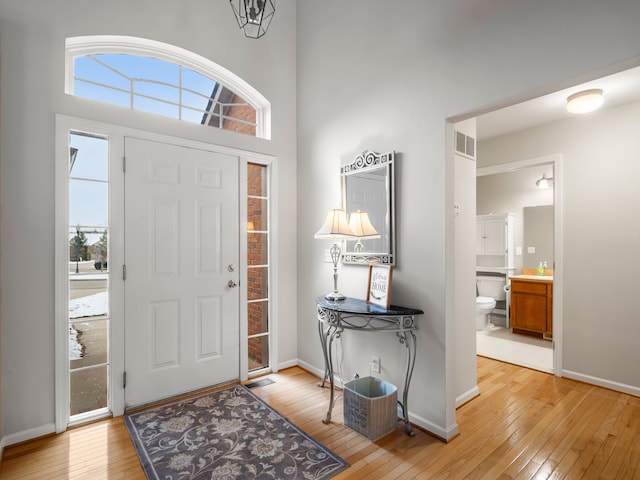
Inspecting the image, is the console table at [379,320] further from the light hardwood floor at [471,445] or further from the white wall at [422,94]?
the light hardwood floor at [471,445]

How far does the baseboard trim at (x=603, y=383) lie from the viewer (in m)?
2.89

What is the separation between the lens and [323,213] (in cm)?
322

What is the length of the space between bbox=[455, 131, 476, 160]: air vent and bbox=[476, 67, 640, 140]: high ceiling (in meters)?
0.69

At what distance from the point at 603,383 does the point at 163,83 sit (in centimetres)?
472

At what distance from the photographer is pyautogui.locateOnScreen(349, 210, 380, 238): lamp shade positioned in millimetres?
2539

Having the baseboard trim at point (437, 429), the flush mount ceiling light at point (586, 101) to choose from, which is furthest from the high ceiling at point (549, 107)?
the baseboard trim at point (437, 429)

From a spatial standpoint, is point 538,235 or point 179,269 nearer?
point 179,269

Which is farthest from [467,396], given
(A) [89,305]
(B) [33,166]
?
(B) [33,166]

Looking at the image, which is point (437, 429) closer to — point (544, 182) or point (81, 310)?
point (81, 310)

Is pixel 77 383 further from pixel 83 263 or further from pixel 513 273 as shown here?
pixel 513 273

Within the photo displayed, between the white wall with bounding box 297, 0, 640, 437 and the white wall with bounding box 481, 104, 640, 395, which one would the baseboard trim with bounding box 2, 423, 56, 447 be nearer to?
the white wall with bounding box 297, 0, 640, 437

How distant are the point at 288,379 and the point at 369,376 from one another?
0.93 metres

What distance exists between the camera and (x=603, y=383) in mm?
3045

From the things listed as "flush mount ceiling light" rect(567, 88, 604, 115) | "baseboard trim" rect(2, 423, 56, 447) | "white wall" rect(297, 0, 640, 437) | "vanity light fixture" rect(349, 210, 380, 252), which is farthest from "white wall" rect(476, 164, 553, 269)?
"baseboard trim" rect(2, 423, 56, 447)
